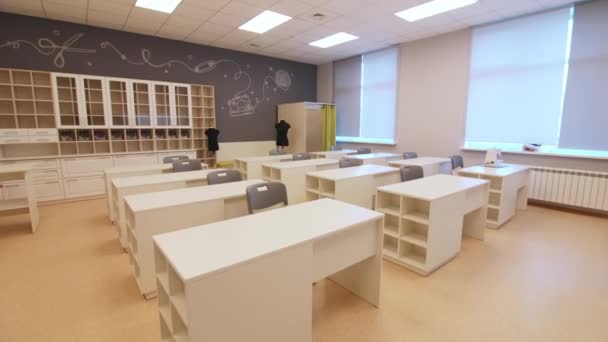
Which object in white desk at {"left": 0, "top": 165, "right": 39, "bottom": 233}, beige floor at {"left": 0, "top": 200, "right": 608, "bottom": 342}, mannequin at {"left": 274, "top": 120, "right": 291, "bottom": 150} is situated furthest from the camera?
mannequin at {"left": 274, "top": 120, "right": 291, "bottom": 150}

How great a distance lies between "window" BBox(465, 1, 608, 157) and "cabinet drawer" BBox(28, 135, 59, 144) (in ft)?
24.4

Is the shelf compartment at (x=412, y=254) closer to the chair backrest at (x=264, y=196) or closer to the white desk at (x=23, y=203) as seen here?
the chair backrest at (x=264, y=196)

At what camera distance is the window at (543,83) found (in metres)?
4.22

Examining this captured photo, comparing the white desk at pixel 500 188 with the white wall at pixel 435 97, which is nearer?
the white desk at pixel 500 188

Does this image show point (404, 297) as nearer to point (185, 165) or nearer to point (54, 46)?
point (185, 165)

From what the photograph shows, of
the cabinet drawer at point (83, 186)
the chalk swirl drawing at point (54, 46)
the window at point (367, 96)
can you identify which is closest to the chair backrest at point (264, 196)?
the cabinet drawer at point (83, 186)

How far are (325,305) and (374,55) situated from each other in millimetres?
6464

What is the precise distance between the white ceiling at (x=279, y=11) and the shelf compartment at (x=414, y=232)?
131 inches

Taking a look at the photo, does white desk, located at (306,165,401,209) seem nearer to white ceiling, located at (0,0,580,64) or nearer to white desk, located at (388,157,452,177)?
white desk, located at (388,157,452,177)

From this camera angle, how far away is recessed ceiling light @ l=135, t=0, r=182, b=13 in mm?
4445

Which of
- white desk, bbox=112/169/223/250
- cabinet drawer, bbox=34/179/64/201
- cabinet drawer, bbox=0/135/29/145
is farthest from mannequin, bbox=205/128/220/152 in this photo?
white desk, bbox=112/169/223/250

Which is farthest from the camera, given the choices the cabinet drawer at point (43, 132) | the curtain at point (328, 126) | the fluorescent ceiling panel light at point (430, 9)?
the curtain at point (328, 126)

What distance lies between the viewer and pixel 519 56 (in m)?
4.88

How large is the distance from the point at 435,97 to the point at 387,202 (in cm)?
391
